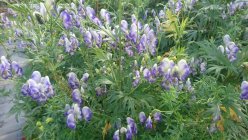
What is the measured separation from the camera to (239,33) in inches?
103

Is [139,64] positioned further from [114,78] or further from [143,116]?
[143,116]

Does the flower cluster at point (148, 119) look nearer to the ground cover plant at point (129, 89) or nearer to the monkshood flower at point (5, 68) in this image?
the ground cover plant at point (129, 89)

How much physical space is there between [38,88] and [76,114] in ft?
0.82

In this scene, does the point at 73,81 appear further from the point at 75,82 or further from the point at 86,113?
the point at 86,113

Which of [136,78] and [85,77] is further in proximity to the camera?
[85,77]

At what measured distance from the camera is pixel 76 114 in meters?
1.90

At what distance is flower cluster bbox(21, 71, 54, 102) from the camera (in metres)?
1.87

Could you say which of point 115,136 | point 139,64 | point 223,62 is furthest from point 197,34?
point 115,136

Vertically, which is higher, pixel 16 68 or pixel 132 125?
pixel 16 68

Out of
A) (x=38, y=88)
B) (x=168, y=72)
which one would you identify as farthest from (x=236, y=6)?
(x=38, y=88)

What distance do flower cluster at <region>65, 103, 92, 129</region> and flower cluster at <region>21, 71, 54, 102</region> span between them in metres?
0.13

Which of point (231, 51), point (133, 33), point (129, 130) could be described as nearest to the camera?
point (129, 130)

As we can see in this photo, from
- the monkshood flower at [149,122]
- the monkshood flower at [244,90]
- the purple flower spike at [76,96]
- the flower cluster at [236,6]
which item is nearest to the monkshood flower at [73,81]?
the purple flower spike at [76,96]

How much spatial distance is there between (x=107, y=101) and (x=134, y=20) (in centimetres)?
55
